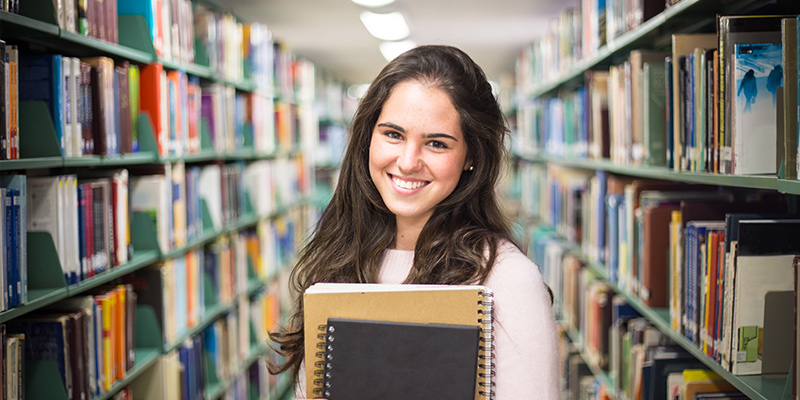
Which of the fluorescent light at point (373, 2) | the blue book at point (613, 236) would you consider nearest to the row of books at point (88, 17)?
the blue book at point (613, 236)

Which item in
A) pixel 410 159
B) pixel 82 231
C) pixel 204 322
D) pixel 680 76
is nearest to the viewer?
pixel 410 159

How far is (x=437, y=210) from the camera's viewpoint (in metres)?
1.53

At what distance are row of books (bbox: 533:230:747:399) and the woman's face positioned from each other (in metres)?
0.88

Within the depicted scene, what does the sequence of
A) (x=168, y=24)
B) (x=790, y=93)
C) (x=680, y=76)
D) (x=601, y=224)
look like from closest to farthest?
(x=790, y=93)
(x=680, y=76)
(x=168, y=24)
(x=601, y=224)

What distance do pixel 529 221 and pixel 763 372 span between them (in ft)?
13.5

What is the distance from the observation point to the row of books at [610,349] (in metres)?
1.92

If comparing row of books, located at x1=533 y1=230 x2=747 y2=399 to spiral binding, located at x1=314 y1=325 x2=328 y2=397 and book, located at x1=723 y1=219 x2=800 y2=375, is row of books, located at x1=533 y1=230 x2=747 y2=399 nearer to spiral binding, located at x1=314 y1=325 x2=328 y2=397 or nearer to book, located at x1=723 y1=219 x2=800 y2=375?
book, located at x1=723 y1=219 x2=800 y2=375

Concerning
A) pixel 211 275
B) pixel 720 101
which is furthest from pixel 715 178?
pixel 211 275

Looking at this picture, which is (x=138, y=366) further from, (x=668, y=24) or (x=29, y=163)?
(x=668, y=24)

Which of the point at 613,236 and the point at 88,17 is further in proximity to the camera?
the point at 613,236

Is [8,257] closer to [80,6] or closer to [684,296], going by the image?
[80,6]

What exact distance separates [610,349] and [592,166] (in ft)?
2.61

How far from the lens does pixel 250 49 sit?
4.02 meters

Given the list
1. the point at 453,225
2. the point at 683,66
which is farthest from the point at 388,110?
the point at 683,66
